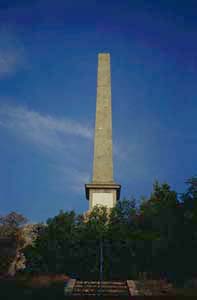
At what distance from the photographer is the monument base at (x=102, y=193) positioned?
87.6ft

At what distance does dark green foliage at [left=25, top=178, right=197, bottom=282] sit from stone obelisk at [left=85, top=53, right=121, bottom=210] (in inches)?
109

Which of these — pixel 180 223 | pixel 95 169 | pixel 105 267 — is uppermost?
pixel 95 169

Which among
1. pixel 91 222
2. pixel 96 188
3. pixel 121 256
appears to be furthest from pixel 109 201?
pixel 121 256

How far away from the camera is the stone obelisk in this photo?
87.8 ft

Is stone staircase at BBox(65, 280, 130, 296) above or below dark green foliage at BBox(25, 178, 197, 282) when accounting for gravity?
below

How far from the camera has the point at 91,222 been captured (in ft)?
76.3

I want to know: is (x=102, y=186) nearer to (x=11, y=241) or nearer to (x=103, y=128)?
(x=103, y=128)

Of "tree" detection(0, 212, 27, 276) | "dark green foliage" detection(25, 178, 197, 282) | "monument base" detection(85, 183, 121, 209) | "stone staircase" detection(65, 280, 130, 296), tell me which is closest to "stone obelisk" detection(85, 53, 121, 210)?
"monument base" detection(85, 183, 121, 209)

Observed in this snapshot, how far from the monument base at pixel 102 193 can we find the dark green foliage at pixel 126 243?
2585 millimetres

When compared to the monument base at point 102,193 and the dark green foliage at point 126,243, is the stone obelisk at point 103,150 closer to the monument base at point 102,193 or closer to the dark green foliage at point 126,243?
the monument base at point 102,193

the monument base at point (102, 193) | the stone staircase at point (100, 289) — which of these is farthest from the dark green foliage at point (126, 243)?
the stone staircase at point (100, 289)

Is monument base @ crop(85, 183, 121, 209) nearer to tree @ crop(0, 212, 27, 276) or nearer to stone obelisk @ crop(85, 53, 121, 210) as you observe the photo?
stone obelisk @ crop(85, 53, 121, 210)

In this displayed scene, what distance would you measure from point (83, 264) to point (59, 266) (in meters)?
1.31

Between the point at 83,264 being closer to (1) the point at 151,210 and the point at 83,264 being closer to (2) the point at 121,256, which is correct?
(2) the point at 121,256
